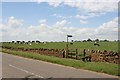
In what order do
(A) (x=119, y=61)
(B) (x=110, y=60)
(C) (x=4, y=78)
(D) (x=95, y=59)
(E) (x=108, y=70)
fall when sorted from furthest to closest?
(D) (x=95, y=59) < (B) (x=110, y=60) < (A) (x=119, y=61) < (E) (x=108, y=70) < (C) (x=4, y=78)

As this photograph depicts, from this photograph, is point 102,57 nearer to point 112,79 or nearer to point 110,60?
point 110,60

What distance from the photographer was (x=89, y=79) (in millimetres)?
15844

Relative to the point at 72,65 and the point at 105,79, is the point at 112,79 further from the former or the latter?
the point at 72,65

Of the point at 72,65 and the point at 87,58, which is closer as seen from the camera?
the point at 72,65

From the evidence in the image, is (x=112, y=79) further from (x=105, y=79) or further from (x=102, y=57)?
(x=102, y=57)

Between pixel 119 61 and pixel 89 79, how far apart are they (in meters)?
9.38

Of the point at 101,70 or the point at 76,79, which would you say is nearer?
the point at 76,79

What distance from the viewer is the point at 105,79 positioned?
1577cm

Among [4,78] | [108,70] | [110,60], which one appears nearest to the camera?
[4,78]

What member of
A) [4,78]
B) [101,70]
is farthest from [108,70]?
[4,78]

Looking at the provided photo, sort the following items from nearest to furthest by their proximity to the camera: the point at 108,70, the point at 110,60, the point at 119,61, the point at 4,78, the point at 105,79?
the point at 105,79, the point at 4,78, the point at 108,70, the point at 119,61, the point at 110,60

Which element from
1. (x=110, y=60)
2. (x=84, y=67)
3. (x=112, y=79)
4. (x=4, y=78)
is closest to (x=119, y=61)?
(x=110, y=60)

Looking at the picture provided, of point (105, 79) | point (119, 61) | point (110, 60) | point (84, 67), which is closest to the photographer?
point (105, 79)

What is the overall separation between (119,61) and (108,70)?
18.2ft
